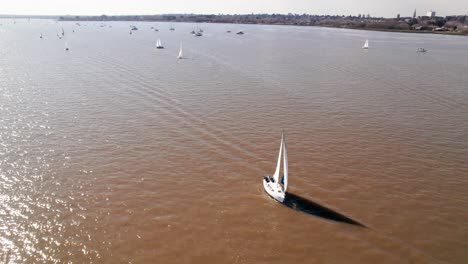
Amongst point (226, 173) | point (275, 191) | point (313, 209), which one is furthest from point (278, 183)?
point (226, 173)

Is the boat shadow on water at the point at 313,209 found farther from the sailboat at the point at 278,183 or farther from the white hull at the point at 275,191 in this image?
the sailboat at the point at 278,183

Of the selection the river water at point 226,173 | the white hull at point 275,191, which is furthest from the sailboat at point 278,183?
the river water at point 226,173

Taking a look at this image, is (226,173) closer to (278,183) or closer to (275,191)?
(278,183)

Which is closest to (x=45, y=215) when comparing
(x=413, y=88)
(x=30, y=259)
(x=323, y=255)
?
(x=30, y=259)

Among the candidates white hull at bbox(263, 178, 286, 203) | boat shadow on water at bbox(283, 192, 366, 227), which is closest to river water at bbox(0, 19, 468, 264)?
boat shadow on water at bbox(283, 192, 366, 227)

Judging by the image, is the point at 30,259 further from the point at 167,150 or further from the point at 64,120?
the point at 64,120

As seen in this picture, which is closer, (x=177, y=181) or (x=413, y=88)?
(x=177, y=181)

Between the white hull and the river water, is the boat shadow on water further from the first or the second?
the white hull
